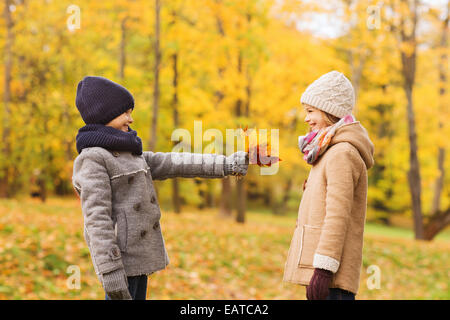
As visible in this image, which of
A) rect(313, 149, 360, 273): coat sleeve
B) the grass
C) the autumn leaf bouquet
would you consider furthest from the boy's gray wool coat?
the grass

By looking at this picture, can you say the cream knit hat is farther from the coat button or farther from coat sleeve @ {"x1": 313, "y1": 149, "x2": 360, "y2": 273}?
the coat button

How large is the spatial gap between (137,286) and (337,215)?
3.95 ft

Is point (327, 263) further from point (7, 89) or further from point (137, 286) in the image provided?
point (7, 89)

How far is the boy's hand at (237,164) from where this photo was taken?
8.81 feet

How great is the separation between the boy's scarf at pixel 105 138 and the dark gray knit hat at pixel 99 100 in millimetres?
57

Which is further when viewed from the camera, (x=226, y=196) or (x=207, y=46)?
(x=226, y=196)

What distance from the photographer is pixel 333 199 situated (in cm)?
221

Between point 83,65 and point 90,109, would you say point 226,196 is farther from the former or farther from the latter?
point 90,109

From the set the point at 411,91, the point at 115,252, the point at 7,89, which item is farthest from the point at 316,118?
the point at 7,89

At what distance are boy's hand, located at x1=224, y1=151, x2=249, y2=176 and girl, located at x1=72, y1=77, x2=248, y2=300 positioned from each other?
0.51 m

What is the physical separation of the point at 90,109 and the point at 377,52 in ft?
40.3

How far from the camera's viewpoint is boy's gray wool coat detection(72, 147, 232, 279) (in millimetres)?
2215
